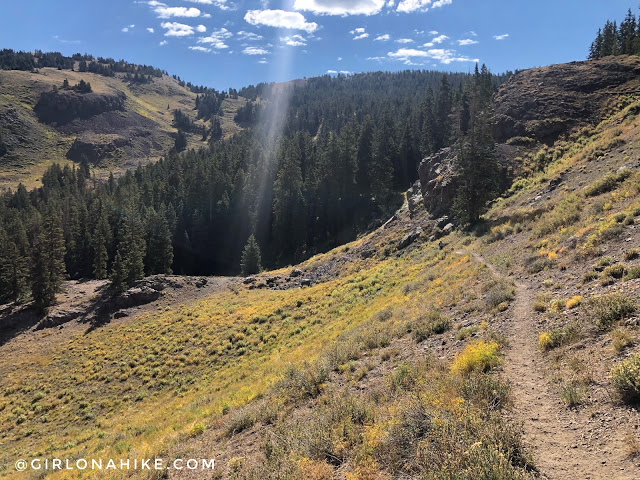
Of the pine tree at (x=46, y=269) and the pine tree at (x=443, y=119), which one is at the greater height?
the pine tree at (x=443, y=119)

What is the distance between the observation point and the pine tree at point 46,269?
171 feet

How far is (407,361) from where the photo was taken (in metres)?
11.5

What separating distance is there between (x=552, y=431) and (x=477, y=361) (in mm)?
2789

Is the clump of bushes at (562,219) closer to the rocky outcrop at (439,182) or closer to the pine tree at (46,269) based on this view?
the rocky outcrop at (439,182)

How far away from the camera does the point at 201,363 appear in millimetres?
27906

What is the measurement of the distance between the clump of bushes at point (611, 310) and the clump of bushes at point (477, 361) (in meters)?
2.66

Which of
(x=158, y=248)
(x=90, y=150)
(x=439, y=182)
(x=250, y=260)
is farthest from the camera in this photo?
(x=90, y=150)

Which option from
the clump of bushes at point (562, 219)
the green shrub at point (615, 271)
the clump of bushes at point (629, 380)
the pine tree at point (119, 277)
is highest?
the clump of bushes at point (562, 219)

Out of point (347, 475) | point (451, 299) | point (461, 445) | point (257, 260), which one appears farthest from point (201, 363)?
point (257, 260)

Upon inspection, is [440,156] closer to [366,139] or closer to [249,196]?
[366,139]

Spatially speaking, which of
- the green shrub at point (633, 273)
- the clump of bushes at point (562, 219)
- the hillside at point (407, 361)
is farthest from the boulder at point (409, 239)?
the green shrub at point (633, 273)

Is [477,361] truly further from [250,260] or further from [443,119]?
Result: [443,119]

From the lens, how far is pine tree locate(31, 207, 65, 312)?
5206cm

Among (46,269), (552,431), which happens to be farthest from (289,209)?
(552,431)
